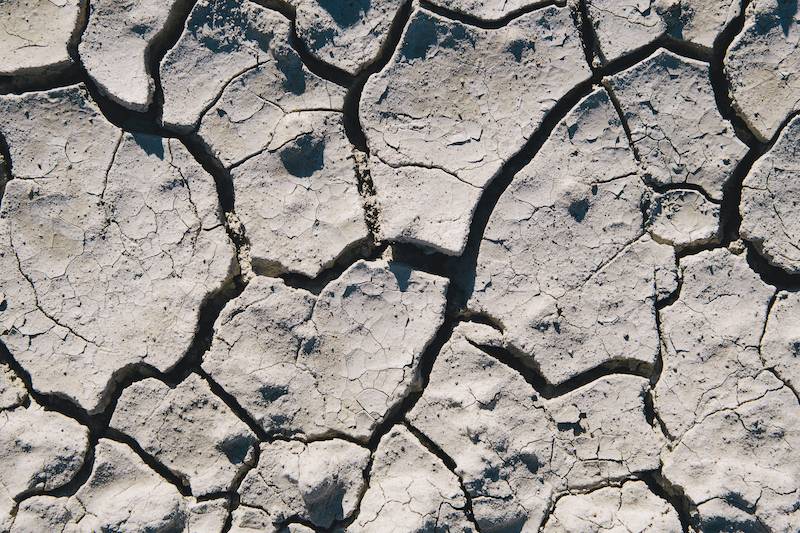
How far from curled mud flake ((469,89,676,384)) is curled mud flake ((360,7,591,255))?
0.13 metres

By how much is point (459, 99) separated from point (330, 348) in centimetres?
94

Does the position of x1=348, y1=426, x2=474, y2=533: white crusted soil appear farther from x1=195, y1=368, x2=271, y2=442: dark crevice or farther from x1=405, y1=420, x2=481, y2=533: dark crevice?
x1=195, y1=368, x2=271, y2=442: dark crevice

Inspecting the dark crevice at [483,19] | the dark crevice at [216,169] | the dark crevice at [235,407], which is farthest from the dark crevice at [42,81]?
the dark crevice at [483,19]

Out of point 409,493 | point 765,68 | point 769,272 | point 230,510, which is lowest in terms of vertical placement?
point 230,510

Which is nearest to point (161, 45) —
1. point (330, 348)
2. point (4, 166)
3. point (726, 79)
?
point (4, 166)

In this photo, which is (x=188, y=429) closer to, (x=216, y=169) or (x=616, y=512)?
(x=216, y=169)

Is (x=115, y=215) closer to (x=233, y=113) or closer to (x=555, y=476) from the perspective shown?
(x=233, y=113)

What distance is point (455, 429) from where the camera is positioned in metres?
2.48

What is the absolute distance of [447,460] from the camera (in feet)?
8.11

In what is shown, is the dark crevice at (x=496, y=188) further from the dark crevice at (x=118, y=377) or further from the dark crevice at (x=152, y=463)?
the dark crevice at (x=152, y=463)

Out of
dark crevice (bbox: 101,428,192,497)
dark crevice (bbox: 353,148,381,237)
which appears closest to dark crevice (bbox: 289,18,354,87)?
dark crevice (bbox: 353,148,381,237)

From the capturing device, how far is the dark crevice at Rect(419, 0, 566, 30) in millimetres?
2604

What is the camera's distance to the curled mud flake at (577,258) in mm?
2518

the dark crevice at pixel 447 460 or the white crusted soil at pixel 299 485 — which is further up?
the dark crevice at pixel 447 460
